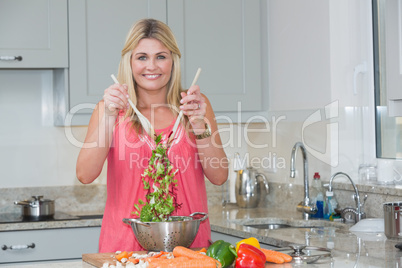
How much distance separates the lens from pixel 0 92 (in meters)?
3.65

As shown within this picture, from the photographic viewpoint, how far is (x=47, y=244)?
3.18 m

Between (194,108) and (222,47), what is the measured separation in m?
1.55

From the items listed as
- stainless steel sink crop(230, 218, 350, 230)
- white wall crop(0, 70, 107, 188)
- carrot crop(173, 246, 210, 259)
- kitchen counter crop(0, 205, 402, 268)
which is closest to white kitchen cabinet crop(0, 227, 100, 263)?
kitchen counter crop(0, 205, 402, 268)

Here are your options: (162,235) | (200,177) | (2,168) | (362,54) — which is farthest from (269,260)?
(2,168)

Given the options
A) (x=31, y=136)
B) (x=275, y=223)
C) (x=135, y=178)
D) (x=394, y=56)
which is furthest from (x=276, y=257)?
(x=31, y=136)

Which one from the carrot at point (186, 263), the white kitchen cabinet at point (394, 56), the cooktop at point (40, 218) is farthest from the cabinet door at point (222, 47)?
the carrot at point (186, 263)

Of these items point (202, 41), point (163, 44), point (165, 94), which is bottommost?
point (165, 94)

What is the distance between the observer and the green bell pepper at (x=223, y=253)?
1.71 meters

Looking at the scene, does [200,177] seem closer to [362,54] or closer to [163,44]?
[163,44]

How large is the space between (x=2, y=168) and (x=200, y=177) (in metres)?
1.71

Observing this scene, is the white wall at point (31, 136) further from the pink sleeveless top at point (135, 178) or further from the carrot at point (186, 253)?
the carrot at point (186, 253)

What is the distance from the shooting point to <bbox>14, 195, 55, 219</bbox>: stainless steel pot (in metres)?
3.33

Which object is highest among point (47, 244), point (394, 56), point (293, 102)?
point (394, 56)

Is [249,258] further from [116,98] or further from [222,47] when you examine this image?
[222,47]
